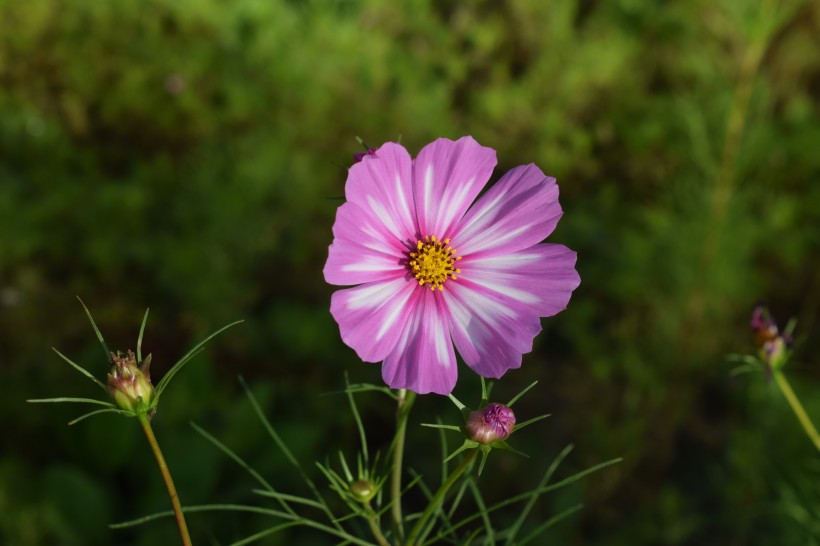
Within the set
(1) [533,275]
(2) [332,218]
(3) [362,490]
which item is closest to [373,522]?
(3) [362,490]

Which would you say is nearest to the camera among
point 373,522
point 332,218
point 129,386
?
point 129,386

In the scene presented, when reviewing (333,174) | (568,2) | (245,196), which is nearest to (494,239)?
(245,196)

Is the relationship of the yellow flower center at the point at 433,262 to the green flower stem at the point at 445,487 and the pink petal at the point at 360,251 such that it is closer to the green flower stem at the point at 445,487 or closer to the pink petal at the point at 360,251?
the pink petal at the point at 360,251

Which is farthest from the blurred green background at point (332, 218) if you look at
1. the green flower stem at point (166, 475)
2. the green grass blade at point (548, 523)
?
the green flower stem at point (166, 475)

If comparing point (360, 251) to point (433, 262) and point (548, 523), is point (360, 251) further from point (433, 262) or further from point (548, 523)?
point (548, 523)

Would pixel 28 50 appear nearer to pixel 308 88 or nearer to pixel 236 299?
pixel 308 88

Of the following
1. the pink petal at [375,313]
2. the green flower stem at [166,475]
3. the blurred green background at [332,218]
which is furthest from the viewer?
the blurred green background at [332,218]

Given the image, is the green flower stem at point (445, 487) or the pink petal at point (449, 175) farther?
the pink petal at point (449, 175)
